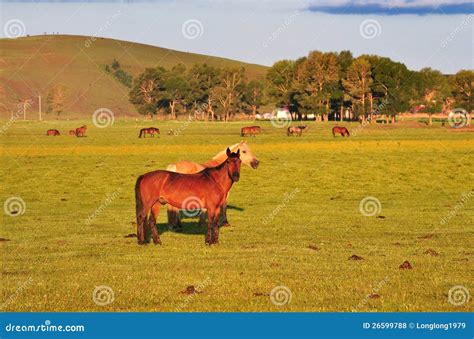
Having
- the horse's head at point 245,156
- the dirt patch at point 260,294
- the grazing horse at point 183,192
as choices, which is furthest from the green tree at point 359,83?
the dirt patch at point 260,294

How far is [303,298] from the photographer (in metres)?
13.2

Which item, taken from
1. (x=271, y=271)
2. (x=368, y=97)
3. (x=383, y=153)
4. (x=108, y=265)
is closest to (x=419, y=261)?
(x=271, y=271)

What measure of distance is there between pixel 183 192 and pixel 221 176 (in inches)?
40.2

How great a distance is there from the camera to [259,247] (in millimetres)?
19234

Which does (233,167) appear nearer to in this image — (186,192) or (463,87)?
(186,192)

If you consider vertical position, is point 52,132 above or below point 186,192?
below

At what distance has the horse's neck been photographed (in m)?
19.6

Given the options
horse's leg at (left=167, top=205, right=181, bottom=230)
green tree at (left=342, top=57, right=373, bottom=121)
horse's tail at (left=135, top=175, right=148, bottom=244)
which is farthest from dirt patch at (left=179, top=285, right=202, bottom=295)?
green tree at (left=342, top=57, right=373, bottom=121)

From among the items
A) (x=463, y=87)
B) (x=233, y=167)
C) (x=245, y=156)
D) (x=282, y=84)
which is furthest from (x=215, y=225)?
(x=463, y=87)

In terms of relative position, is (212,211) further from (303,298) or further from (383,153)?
(383,153)

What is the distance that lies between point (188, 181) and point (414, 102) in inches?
5902

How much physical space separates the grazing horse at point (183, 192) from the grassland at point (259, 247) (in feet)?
1.91

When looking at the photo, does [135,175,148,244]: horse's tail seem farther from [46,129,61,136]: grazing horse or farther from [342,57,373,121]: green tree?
[342,57,373,121]: green tree

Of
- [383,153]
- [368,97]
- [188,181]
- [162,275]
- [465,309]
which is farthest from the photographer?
[368,97]
